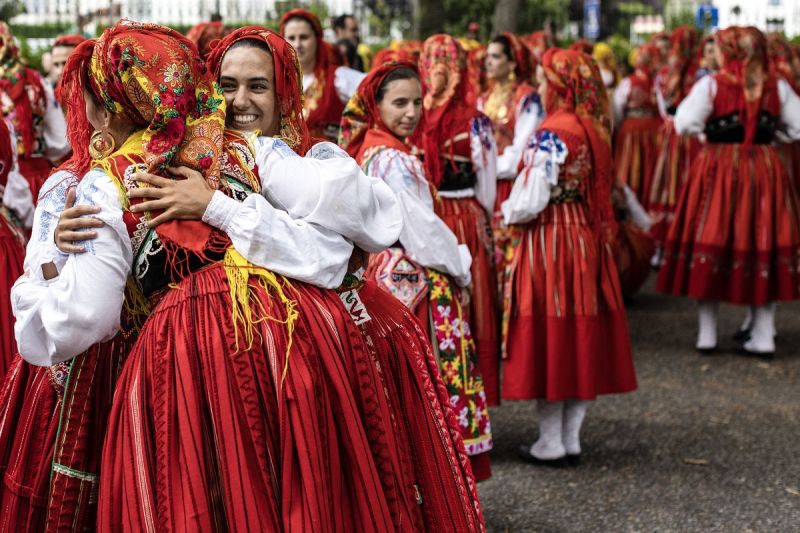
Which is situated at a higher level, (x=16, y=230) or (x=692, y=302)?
(x=16, y=230)

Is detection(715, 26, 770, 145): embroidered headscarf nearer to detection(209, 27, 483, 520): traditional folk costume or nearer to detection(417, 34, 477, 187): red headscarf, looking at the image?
detection(417, 34, 477, 187): red headscarf

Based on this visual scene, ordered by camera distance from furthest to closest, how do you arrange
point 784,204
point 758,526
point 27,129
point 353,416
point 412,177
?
point 784,204
point 27,129
point 758,526
point 412,177
point 353,416

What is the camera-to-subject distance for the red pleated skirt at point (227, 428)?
2396 millimetres

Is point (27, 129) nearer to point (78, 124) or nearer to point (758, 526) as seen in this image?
point (78, 124)

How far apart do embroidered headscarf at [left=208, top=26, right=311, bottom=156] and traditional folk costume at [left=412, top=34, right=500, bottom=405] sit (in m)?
1.99

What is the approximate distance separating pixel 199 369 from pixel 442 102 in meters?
2.97

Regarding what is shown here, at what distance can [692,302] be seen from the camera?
920cm

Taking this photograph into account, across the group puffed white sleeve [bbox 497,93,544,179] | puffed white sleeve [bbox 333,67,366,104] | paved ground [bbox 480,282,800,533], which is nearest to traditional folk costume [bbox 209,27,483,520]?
paved ground [bbox 480,282,800,533]

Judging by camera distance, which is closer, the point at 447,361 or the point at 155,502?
the point at 155,502

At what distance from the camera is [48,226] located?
2496mm

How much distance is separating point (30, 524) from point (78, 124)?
1038 mm

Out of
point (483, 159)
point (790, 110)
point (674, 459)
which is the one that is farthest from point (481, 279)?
point (790, 110)

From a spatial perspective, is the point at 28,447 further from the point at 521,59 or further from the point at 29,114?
the point at 521,59

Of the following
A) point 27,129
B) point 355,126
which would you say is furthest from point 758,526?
point 27,129
